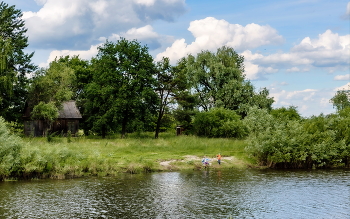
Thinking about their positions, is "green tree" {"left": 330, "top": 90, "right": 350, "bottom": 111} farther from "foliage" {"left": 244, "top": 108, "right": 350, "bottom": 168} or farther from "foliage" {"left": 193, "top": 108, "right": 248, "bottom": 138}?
"foliage" {"left": 244, "top": 108, "right": 350, "bottom": 168}

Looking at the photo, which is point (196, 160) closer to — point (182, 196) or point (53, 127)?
point (182, 196)

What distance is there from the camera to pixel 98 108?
219 feet

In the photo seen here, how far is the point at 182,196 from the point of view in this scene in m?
28.4

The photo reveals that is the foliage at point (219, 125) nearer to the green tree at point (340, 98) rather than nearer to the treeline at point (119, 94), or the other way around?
the treeline at point (119, 94)

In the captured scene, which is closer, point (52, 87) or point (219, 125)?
point (52, 87)

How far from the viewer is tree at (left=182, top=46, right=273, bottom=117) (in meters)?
78.6

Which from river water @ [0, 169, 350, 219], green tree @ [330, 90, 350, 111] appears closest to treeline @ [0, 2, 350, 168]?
river water @ [0, 169, 350, 219]

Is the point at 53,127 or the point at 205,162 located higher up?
the point at 53,127

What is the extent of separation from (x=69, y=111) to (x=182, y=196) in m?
45.4

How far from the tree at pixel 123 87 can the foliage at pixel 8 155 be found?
80.1 feet

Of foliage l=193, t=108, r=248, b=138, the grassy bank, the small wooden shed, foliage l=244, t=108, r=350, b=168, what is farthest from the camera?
the small wooden shed

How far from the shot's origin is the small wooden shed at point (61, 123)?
65250mm

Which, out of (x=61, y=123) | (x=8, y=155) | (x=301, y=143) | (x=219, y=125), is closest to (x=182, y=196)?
(x=8, y=155)

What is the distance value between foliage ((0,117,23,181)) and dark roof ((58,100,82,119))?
31.4 m
